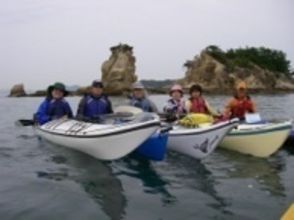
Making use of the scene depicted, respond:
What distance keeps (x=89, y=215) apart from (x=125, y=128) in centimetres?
248

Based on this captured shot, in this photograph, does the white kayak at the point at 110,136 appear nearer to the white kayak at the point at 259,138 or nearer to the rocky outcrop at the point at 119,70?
the white kayak at the point at 259,138

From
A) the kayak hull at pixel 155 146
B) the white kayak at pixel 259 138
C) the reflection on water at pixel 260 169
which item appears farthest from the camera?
the white kayak at pixel 259 138

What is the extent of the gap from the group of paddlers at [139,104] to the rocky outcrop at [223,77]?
5247 cm

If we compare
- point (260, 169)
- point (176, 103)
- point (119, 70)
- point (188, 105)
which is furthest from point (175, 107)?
point (119, 70)

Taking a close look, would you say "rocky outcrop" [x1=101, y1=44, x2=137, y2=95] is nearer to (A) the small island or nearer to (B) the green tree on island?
(A) the small island

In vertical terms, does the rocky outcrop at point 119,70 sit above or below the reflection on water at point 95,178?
above

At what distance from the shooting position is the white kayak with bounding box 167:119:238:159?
398 inches

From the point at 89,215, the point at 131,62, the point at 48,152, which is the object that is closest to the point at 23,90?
the point at 131,62

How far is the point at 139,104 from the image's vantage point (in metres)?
12.2

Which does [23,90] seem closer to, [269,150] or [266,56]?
[266,56]

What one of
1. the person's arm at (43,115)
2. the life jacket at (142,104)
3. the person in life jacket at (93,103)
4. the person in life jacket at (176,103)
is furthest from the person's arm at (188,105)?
the person's arm at (43,115)

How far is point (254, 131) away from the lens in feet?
37.3

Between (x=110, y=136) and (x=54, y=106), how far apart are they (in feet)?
12.6

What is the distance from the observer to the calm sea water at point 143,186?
724 cm
